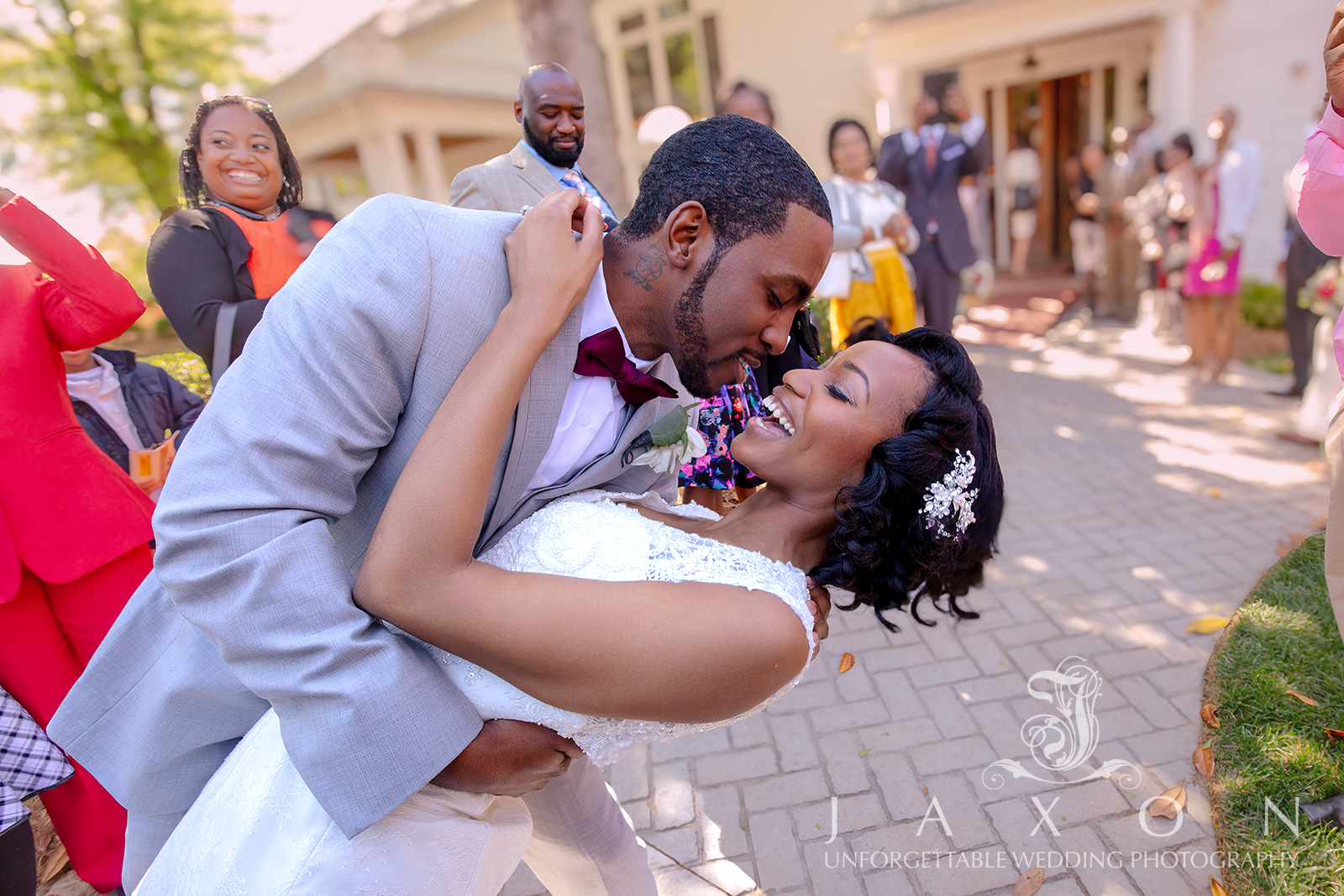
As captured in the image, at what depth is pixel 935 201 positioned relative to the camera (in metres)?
6.85

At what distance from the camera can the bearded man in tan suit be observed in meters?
3.21

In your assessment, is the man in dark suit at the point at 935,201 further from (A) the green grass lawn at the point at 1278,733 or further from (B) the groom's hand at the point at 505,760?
(B) the groom's hand at the point at 505,760

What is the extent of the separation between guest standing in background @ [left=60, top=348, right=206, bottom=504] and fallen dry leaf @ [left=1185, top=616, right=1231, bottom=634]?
4.71 meters

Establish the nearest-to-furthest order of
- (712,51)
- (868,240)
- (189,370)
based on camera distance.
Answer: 1. (189,370)
2. (868,240)
3. (712,51)

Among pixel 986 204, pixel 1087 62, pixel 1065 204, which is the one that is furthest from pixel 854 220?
pixel 1065 204

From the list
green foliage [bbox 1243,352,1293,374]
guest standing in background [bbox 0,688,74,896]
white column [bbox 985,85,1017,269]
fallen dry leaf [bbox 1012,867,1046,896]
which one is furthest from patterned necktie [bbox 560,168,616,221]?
white column [bbox 985,85,1017,269]

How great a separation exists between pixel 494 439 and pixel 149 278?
210 cm

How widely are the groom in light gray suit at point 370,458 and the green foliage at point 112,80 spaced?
1529cm

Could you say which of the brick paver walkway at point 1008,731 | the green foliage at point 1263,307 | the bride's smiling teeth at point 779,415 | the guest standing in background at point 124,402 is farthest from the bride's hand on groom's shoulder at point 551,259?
the green foliage at point 1263,307

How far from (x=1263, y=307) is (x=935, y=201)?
5163mm

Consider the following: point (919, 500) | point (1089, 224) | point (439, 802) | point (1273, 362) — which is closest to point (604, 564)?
point (439, 802)

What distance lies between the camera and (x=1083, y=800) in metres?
2.82

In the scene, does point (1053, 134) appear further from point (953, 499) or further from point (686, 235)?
point (686, 235)

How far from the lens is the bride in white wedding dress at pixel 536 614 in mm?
1228
